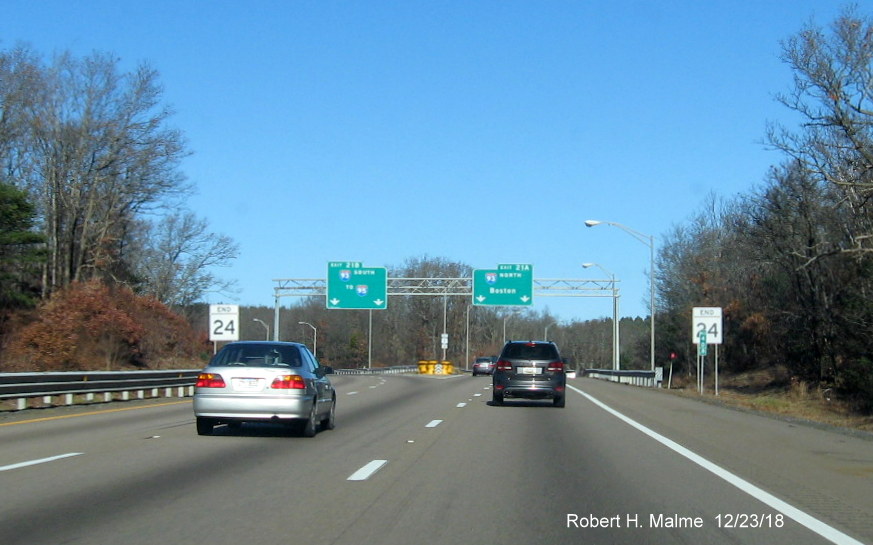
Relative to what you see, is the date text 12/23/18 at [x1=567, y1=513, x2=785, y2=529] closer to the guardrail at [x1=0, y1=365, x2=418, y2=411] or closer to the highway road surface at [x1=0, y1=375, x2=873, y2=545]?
the highway road surface at [x1=0, y1=375, x2=873, y2=545]

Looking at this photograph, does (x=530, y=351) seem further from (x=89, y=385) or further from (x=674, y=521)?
(x=674, y=521)

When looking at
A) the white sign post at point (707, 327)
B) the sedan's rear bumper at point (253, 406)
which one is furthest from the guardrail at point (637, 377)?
the sedan's rear bumper at point (253, 406)

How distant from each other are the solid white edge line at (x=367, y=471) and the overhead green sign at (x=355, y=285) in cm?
4395

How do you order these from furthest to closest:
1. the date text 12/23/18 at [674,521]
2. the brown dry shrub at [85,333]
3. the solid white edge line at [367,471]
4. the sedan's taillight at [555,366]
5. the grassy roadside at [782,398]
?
the brown dry shrub at [85,333], the grassy roadside at [782,398], the sedan's taillight at [555,366], the solid white edge line at [367,471], the date text 12/23/18 at [674,521]

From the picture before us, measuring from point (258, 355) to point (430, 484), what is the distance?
251 inches

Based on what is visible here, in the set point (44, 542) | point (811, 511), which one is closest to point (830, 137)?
point (811, 511)

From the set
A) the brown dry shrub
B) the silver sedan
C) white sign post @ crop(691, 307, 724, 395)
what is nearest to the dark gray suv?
the silver sedan

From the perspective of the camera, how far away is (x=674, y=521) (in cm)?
877

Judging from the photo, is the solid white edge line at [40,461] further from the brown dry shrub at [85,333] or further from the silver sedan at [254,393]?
the brown dry shrub at [85,333]

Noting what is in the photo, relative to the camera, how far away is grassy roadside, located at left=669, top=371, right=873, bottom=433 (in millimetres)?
29891

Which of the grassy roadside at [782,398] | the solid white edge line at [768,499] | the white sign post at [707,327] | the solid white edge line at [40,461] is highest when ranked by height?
A: the white sign post at [707,327]

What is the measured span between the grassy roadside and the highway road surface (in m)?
10.5

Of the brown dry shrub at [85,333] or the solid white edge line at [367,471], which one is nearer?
the solid white edge line at [367,471]

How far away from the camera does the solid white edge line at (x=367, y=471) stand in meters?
11.2
